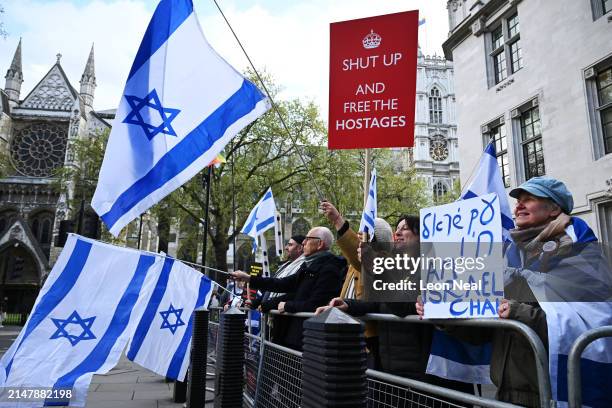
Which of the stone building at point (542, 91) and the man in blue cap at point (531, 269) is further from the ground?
the stone building at point (542, 91)

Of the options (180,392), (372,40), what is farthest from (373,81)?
(180,392)

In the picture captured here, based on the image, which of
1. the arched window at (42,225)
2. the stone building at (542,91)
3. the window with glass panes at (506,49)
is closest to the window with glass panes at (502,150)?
the stone building at (542,91)

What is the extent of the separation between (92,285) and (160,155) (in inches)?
55.5

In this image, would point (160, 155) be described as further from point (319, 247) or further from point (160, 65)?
point (319, 247)

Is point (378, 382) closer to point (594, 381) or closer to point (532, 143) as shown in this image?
point (594, 381)

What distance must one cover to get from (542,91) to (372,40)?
10.0 m

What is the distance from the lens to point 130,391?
22.6ft

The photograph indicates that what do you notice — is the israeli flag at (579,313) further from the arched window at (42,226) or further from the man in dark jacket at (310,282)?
the arched window at (42,226)

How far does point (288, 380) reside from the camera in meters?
3.34

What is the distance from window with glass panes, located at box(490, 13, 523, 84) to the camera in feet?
47.9

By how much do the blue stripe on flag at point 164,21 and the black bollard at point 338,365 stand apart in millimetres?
3692

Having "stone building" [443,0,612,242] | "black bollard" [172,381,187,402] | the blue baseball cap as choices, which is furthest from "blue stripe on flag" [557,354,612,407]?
"stone building" [443,0,612,242]

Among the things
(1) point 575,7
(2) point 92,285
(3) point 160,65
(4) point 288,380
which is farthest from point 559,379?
(1) point 575,7

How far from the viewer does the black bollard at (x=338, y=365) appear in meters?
1.90
